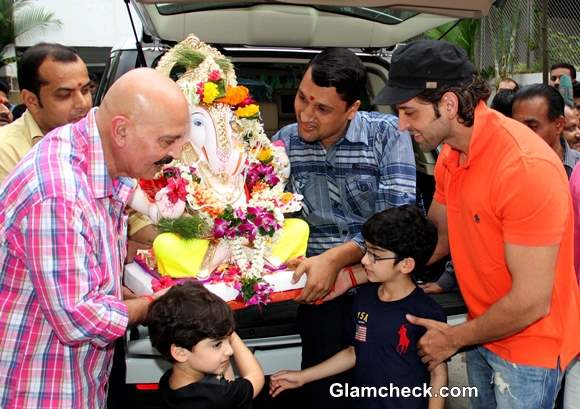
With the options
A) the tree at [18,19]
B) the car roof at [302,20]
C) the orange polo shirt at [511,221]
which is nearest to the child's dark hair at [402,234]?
the orange polo shirt at [511,221]

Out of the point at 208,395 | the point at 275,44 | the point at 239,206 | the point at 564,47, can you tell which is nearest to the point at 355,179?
the point at 239,206

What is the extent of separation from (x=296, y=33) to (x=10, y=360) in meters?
2.63

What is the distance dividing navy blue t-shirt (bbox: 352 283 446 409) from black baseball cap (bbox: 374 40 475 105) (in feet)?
2.85

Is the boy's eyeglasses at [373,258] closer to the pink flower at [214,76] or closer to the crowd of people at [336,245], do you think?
the crowd of people at [336,245]

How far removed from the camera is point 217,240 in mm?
2832

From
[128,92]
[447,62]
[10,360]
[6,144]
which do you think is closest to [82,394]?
[10,360]

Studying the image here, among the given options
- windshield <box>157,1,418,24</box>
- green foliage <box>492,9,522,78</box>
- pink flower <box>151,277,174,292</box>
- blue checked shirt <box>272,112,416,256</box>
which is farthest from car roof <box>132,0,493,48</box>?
green foliage <box>492,9,522,78</box>

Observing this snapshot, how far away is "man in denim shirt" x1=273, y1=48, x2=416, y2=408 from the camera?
2889 mm

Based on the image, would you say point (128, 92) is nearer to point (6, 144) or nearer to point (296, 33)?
point (6, 144)

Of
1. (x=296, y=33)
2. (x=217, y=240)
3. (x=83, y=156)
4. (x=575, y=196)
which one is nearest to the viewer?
(x=83, y=156)

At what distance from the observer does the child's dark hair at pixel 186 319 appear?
218cm

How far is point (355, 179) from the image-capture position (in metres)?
Answer: 2.98

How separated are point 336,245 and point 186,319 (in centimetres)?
104

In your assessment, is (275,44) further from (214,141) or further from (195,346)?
(195,346)
